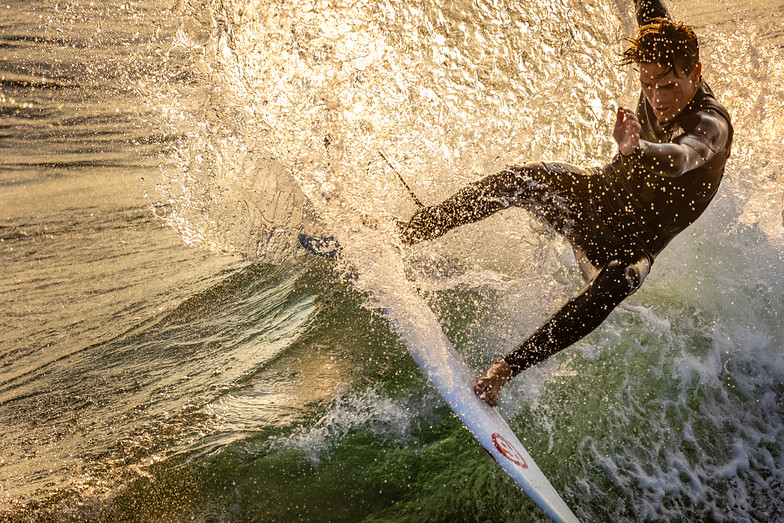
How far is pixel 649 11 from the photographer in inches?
71.4

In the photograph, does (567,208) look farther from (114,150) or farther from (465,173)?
(114,150)

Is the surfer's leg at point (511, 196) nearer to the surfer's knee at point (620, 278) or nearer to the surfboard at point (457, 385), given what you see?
the surfer's knee at point (620, 278)

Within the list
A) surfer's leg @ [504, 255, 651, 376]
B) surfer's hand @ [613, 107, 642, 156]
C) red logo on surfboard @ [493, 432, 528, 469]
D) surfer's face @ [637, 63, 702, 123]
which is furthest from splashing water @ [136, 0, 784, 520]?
surfer's hand @ [613, 107, 642, 156]

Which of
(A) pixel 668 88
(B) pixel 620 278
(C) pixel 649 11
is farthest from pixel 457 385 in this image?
(C) pixel 649 11

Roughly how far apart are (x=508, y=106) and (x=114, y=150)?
2.14 meters

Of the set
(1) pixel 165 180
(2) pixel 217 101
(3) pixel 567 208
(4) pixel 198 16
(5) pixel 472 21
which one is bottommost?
(3) pixel 567 208

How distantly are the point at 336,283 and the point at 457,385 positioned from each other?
0.85m

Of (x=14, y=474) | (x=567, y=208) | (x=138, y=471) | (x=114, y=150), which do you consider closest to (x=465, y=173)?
(x=567, y=208)

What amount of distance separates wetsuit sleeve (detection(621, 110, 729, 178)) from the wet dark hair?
0.61 ft

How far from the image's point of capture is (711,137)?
1.62 meters

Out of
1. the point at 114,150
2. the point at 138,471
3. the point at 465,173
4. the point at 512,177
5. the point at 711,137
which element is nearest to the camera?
the point at 711,137

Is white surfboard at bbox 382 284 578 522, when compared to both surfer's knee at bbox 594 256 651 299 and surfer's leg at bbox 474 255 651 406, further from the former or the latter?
surfer's knee at bbox 594 256 651 299

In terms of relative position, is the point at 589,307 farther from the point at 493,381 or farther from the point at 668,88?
the point at 668,88

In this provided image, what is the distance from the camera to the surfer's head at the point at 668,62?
1651 millimetres
